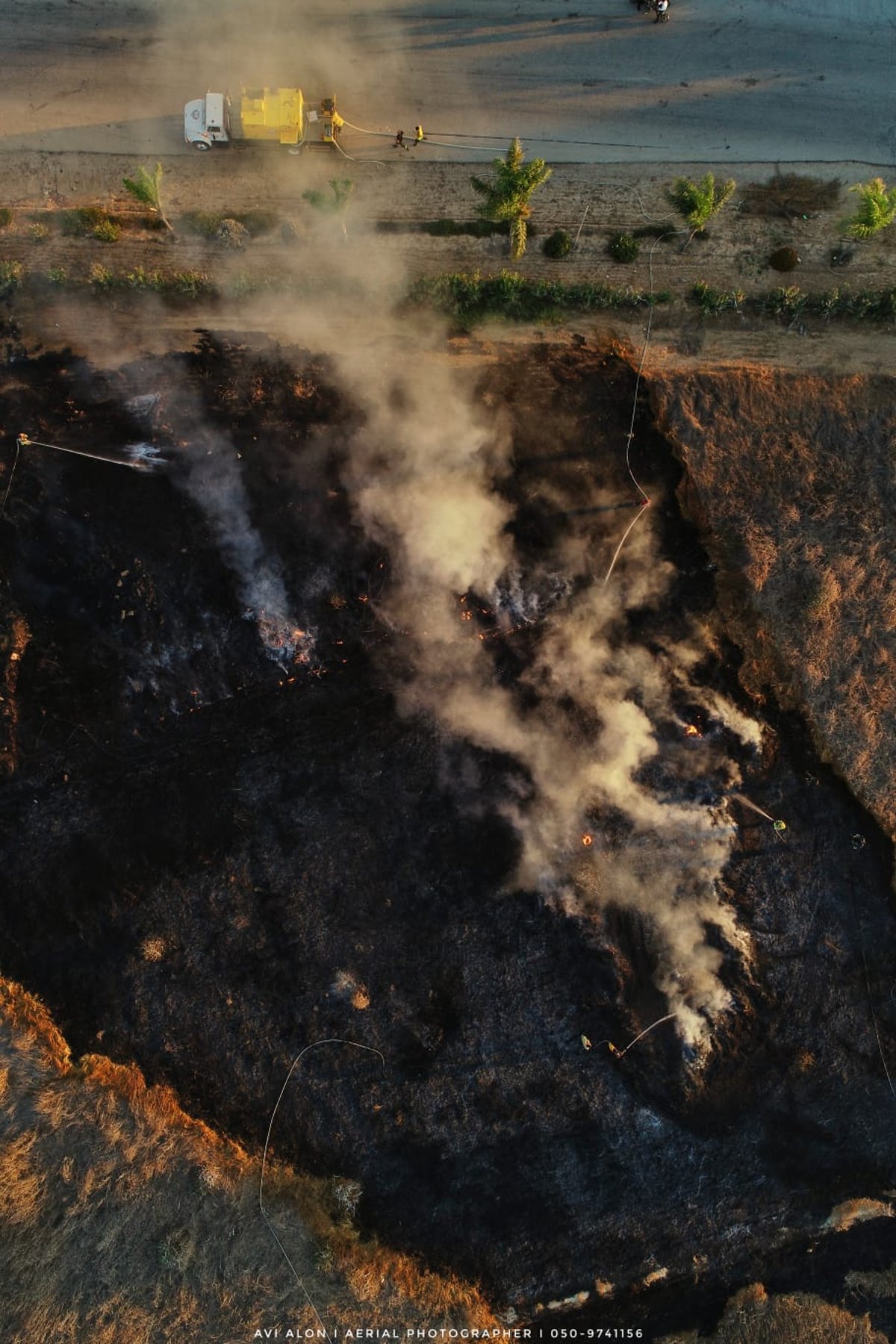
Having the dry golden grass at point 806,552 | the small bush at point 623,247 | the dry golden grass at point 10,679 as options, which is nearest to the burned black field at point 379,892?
the dry golden grass at point 10,679

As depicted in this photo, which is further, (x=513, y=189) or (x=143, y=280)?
(x=143, y=280)

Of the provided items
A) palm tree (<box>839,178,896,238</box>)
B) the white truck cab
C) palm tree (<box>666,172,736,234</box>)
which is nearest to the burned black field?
the white truck cab

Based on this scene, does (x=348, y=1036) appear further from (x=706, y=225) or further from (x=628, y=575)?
(x=706, y=225)

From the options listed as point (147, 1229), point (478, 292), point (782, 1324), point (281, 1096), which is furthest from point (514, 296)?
point (782, 1324)

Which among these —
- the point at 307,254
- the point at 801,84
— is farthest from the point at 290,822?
the point at 801,84

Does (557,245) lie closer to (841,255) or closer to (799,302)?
(799,302)

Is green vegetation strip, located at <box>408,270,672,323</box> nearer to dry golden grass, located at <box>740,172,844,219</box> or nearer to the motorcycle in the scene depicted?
dry golden grass, located at <box>740,172,844,219</box>
